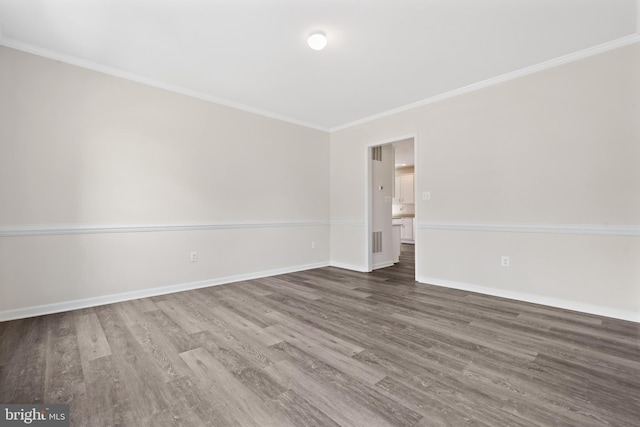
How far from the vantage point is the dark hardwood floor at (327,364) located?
1395mm

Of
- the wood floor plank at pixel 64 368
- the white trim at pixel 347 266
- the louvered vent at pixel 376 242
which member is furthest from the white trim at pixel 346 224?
the wood floor plank at pixel 64 368

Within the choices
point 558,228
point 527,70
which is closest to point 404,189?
point 527,70

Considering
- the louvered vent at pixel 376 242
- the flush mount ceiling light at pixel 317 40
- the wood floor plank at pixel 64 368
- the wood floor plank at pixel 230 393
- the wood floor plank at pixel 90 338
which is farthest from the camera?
the louvered vent at pixel 376 242

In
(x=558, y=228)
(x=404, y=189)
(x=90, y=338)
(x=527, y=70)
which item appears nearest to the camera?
(x=90, y=338)

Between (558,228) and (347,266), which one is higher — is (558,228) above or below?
above

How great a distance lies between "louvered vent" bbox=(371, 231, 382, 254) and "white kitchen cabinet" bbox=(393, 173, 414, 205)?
4.43 meters

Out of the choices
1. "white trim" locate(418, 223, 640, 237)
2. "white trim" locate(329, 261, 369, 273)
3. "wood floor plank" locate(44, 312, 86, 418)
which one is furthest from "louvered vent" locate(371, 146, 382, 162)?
"wood floor plank" locate(44, 312, 86, 418)

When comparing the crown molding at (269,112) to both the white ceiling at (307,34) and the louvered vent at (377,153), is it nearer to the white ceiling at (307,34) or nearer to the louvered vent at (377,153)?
the white ceiling at (307,34)

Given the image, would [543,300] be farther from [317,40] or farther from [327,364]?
[317,40]

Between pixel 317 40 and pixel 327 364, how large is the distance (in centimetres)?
261

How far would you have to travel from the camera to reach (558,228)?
9.45ft

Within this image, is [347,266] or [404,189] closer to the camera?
[347,266]

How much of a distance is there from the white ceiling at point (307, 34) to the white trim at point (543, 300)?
Answer: 249 cm

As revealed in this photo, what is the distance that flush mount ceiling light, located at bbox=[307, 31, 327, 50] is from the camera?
2455 millimetres
